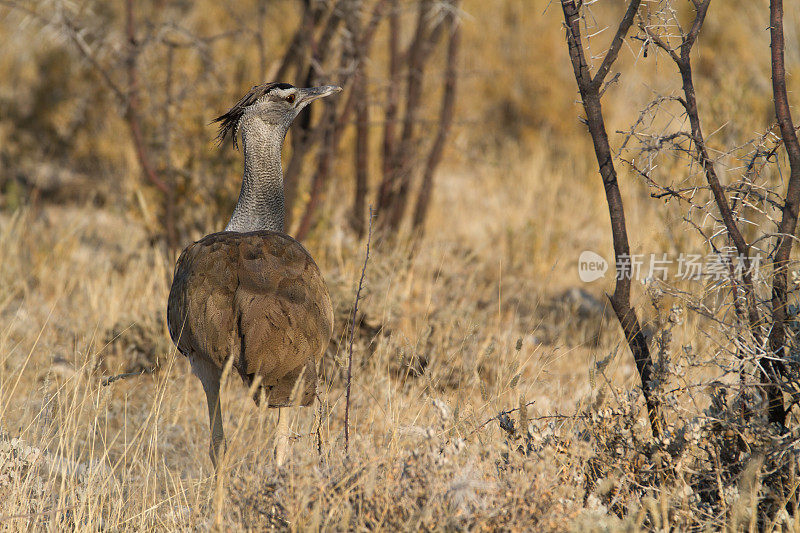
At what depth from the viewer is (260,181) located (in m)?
3.51

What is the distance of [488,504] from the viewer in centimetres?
212

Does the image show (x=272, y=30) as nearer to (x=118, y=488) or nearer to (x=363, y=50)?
(x=363, y=50)

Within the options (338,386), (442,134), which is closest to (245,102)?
(338,386)

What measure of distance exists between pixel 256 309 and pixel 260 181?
922 mm

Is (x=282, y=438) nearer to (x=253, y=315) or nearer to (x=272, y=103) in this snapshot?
(x=253, y=315)

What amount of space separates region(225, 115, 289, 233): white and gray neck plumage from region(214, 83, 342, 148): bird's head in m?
0.02

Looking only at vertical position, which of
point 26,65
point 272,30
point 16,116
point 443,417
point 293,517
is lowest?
point 293,517

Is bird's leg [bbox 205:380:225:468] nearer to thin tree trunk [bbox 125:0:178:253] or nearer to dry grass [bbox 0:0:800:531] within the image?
dry grass [bbox 0:0:800:531]

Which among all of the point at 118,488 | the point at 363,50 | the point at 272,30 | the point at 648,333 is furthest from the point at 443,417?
Result: the point at 272,30

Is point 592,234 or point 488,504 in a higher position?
point 592,234

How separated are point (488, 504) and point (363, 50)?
3336mm

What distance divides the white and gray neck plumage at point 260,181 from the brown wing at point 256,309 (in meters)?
0.36

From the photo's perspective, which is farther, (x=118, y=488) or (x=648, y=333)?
(x=648, y=333)
